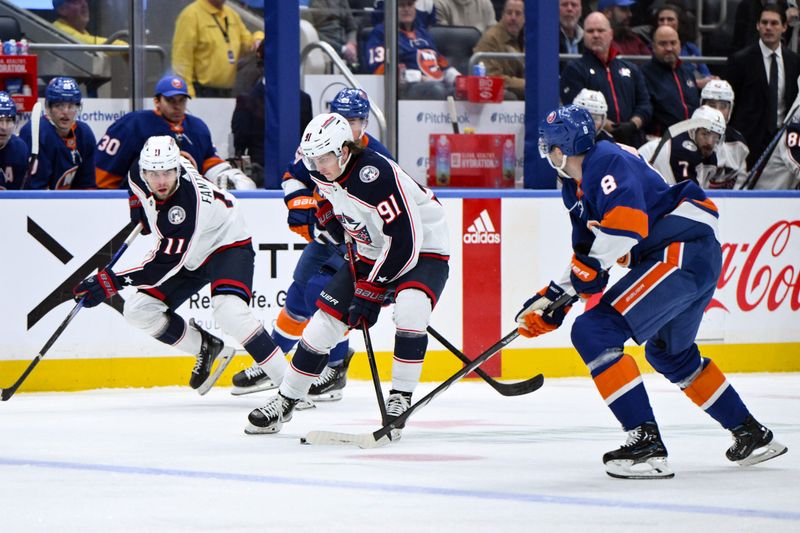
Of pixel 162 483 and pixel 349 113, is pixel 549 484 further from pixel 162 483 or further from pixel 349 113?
pixel 349 113

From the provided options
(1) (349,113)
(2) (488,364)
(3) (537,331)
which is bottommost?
(2) (488,364)

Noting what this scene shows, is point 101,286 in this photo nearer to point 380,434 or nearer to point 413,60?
point 380,434

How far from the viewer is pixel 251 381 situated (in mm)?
6602

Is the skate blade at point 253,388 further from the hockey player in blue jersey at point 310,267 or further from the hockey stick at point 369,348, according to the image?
the hockey stick at point 369,348

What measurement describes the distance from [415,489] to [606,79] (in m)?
4.50

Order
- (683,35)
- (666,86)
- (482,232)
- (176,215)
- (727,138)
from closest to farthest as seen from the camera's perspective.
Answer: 1. (176,215)
2. (482,232)
3. (727,138)
4. (666,86)
5. (683,35)

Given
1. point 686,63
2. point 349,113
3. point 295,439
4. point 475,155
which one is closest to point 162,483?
point 295,439

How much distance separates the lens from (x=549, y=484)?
14.0ft

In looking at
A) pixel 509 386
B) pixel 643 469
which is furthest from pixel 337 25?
pixel 643 469

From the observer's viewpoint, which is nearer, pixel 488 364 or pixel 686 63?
pixel 488 364

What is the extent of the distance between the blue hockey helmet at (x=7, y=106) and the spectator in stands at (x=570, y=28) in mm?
3431

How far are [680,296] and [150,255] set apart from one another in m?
2.52

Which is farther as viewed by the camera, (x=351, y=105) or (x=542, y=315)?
(x=351, y=105)

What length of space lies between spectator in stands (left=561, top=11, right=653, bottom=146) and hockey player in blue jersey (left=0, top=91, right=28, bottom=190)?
3.06 meters
